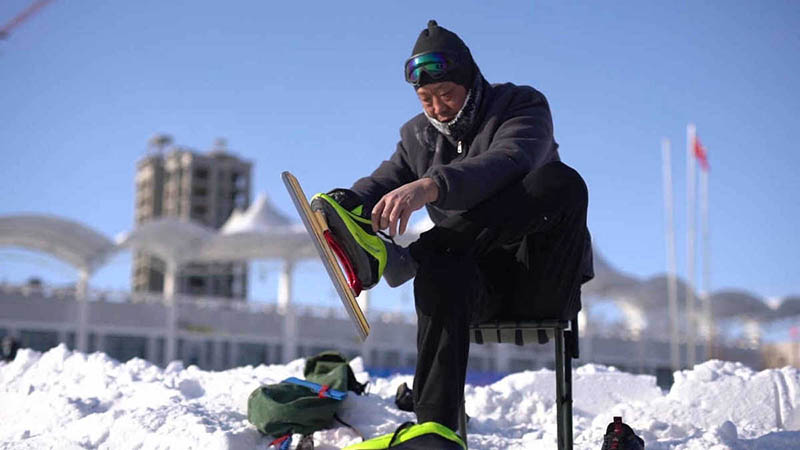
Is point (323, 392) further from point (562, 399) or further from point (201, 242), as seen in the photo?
point (201, 242)

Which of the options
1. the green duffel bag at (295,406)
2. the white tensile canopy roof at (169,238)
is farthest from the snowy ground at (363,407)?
the white tensile canopy roof at (169,238)

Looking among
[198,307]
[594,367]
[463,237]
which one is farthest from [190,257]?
[463,237]

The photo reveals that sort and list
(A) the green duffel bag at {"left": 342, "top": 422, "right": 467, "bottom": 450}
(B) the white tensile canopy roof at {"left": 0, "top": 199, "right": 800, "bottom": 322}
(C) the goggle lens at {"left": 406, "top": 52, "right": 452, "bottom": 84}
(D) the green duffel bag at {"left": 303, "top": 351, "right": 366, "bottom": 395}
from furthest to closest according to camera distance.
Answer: (B) the white tensile canopy roof at {"left": 0, "top": 199, "right": 800, "bottom": 322} → (D) the green duffel bag at {"left": 303, "top": 351, "right": 366, "bottom": 395} → (C) the goggle lens at {"left": 406, "top": 52, "right": 452, "bottom": 84} → (A) the green duffel bag at {"left": 342, "top": 422, "right": 467, "bottom": 450}

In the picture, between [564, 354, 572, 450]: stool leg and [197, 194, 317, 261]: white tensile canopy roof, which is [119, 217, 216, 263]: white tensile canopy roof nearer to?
[197, 194, 317, 261]: white tensile canopy roof

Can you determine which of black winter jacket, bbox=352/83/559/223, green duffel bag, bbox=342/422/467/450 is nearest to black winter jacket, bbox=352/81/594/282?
black winter jacket, bbox=352/83/559/223

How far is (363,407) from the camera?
→ 3.62 m

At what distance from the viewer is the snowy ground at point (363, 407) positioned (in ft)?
10.2

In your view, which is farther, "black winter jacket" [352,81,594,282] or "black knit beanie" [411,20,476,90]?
"black knit beanie" [411,20,476,90]

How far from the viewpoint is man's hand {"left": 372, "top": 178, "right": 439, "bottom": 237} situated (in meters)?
2.04

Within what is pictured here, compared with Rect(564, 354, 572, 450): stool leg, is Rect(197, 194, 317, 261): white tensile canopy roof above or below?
above

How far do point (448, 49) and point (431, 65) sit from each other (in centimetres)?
7

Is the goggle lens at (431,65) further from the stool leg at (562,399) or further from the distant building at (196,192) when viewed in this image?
the distant building at (196,192)

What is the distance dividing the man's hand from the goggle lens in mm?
408

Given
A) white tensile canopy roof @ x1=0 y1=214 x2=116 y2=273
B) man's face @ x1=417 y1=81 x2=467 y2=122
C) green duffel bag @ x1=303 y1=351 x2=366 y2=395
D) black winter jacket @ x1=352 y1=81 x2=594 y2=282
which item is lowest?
green duffel bag @ x1=303 y1=351 x2=366 y2=395
